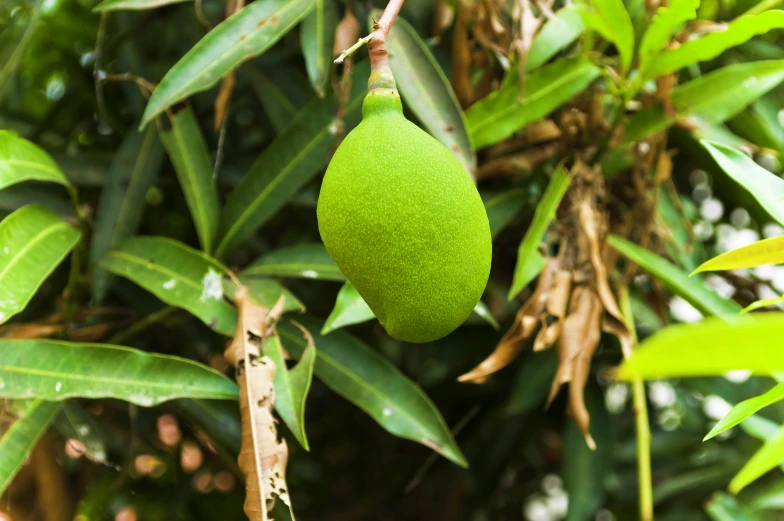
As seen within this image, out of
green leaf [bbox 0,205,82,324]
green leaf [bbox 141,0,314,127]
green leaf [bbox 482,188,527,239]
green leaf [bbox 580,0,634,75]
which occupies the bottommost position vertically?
green leaf [bbox 482,188,527,239]

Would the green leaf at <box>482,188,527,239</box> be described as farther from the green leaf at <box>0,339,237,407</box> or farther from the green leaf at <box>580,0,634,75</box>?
the green leaf at <box>0,339,237,407</box>

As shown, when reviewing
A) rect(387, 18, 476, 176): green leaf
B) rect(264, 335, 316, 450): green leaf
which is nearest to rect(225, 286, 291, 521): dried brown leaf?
rect(264, 335, 316, 450): green leaf

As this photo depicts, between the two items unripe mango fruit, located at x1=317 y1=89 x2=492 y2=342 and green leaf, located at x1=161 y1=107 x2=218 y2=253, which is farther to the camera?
green leaf, located at x1=161 y1=107 x2=218 y2=253

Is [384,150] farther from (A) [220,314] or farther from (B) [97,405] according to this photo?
(B) [97,405]

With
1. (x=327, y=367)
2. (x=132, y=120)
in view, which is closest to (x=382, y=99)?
(x=327, y=367)

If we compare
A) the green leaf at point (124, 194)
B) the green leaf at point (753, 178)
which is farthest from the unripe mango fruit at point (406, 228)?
the green leaf at point (124, 194)

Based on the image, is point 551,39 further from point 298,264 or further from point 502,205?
point 298,264

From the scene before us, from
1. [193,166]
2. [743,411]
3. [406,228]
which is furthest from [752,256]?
[193,166]
